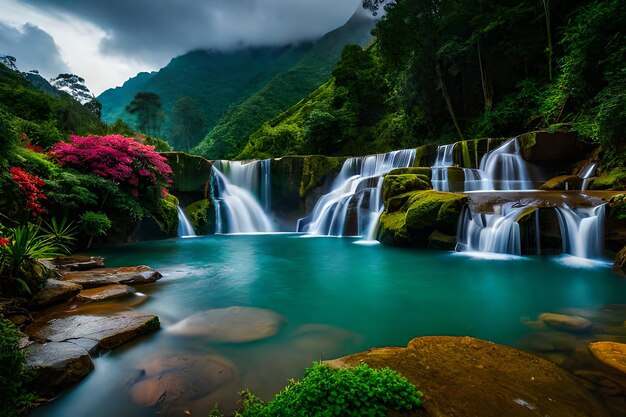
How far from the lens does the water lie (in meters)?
3.20

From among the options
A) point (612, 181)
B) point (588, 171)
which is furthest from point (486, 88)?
point (612, 181)

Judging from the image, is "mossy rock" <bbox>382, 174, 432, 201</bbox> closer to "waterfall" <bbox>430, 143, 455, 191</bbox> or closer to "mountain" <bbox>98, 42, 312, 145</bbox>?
"waterfall" <bbox>430, 143, 455, 191</bbox>

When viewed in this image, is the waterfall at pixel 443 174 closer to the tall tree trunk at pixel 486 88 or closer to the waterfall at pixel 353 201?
the waterfall at pixel 353 201

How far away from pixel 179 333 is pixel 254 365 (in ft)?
5.05

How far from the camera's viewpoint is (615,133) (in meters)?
9.82

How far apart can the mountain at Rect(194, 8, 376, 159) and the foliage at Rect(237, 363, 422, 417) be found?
4344cm

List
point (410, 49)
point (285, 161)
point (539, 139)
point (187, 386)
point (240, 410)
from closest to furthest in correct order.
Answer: point (240, 410), point (187, 386), point (539, 139), point (285, 161), point (410, 49)

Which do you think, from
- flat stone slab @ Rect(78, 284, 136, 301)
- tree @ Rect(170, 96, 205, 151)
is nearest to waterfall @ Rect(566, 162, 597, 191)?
flat stone slab @ Rect(78, 284, 136, 301)

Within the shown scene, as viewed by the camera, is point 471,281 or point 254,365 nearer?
point 254,365

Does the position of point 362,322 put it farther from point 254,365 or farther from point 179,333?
point 179,333

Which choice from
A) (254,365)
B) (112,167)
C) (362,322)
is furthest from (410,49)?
(254,365)

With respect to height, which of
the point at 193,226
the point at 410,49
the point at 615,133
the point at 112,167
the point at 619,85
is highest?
the point at 410,49

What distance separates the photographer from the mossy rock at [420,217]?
10.4 meters

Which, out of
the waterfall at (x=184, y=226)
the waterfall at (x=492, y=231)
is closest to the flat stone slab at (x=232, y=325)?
the waterfall at (x=492, y=231)
